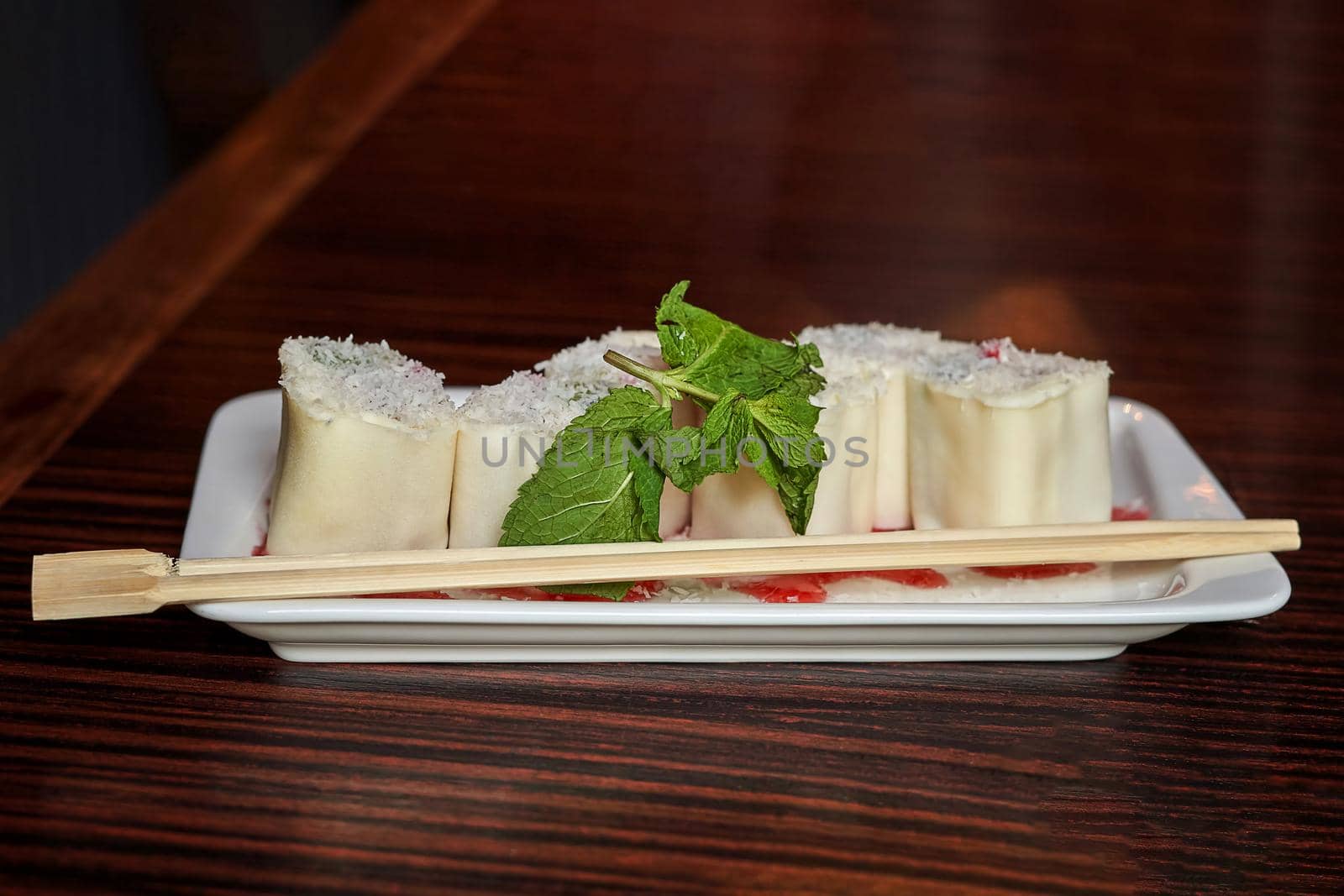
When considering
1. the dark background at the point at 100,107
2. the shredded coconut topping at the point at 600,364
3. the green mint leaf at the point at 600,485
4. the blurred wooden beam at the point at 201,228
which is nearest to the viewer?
the green mint leaf at the point at 600,485

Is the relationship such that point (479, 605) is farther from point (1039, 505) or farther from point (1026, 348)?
point (1026, 348)

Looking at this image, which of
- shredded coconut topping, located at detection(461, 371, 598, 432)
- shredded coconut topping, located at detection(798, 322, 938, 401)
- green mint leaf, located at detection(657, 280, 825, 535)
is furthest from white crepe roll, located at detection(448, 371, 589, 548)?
shredded coconut topping, located at detection(798, 322, 938, 401)

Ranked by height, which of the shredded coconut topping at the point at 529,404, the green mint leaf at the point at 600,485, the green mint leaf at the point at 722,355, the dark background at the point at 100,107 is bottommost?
the green mint leaf at the point at 600,485

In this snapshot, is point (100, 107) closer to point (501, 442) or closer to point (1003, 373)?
point (501, 442)

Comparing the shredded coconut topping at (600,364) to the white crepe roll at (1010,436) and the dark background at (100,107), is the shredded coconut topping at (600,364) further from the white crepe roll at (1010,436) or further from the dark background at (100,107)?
the dark background at (100,107)

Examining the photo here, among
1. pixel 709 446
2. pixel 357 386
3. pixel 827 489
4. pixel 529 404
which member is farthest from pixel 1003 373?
pixel 357 386

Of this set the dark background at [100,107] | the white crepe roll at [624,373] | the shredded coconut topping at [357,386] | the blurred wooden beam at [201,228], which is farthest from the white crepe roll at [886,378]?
the dark background at [100,107]

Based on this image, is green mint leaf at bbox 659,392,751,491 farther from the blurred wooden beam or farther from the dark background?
the dark background
